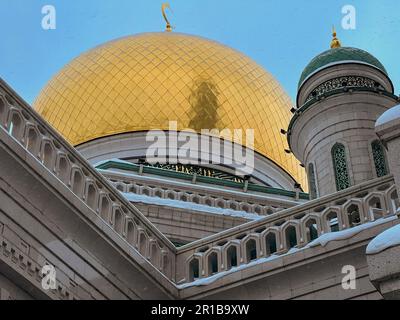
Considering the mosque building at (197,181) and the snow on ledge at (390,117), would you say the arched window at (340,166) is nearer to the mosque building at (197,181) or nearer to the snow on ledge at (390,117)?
the mosque building at (197,181)

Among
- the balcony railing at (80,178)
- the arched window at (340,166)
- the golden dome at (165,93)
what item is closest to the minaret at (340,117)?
the arched window at (340,166)

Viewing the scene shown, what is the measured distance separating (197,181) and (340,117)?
3.19 m

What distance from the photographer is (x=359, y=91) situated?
1762cm

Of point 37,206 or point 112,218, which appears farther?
point 112,218

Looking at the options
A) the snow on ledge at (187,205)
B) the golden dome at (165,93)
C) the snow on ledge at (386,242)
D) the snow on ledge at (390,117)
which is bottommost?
the snow on ledge at (386,242)

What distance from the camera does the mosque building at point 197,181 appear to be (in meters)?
8.32

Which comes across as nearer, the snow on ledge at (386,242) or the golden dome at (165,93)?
the snow on ledge at (386,242)

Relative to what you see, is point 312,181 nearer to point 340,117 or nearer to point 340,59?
point 340,117

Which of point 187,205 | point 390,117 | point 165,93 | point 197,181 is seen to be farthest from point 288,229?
point 165,93

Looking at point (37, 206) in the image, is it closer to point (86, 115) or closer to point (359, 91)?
point (359, 91)

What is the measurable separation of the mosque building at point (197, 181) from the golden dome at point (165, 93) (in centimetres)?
5
